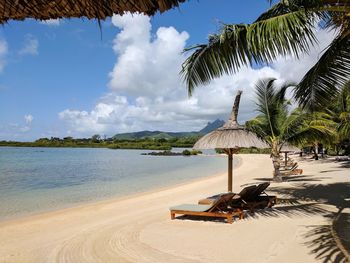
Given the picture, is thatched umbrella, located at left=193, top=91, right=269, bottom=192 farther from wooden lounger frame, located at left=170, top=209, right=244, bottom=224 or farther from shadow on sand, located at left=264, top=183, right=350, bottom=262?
shadow on sand, located at left=264, top=183, right=350, bottom=262

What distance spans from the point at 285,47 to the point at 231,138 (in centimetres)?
318

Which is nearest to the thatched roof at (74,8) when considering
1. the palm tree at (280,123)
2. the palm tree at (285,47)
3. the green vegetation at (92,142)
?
the palm tree at (285,47)

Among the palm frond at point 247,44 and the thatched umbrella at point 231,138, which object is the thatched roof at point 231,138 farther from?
the palm frond at point 247,44

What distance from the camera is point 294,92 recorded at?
7594mm

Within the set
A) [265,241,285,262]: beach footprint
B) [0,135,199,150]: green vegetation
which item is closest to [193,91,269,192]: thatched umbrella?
[265,241,285,262]: beach footprint

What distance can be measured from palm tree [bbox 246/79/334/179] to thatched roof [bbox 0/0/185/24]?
1163 cm

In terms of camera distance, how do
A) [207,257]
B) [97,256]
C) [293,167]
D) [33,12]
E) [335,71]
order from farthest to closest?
[293,167] → [335,71] → [97,256] → [207,257] → [33,12]

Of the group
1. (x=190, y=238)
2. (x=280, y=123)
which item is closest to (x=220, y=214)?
(x=190, y=238)

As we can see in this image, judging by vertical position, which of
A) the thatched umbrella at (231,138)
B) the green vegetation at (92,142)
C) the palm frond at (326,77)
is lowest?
the thatched umbrella at (231,138)

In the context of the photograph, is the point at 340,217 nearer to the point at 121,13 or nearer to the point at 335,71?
the point at 335,71

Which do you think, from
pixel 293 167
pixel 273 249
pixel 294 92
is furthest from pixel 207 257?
pixel 293 167

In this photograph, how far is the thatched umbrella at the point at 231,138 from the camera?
8.55 metres

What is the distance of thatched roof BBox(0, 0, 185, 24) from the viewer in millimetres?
2461

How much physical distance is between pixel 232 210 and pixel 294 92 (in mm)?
2724
